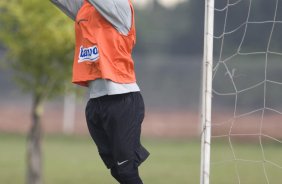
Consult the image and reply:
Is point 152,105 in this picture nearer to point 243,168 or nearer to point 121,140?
point 243,168

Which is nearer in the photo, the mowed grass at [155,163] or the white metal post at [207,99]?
the white metal post at [207,99]

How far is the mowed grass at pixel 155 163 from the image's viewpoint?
13.2m

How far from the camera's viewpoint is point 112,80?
17.5 ft

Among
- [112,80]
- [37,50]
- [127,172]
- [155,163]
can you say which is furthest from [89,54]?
[155,163]

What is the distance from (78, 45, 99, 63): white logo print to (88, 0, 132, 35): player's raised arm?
0.22 metres

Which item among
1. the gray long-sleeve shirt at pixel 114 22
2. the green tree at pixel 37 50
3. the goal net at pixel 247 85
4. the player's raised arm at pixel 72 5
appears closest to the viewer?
the gray long-sleeve shirt at pixel 114 22

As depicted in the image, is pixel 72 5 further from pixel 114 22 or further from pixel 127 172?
pixel 127 172

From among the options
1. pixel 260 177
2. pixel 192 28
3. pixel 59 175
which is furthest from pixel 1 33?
pixel 192 28

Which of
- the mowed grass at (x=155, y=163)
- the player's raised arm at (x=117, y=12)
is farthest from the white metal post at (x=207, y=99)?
the mowed grass at (x=155, y=163)

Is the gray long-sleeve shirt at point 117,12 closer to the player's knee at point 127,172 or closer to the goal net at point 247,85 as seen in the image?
the player's knee at point 127,172

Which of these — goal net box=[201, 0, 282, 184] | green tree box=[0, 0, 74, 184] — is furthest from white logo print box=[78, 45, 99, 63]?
goal net box=[201, 0, 282, 184]

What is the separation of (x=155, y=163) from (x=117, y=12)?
36.0 feet

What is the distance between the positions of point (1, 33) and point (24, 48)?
1.34 feet

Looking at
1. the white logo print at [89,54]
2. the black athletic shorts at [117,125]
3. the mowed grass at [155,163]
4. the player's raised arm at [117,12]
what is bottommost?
the mowed grass at [155,163]
